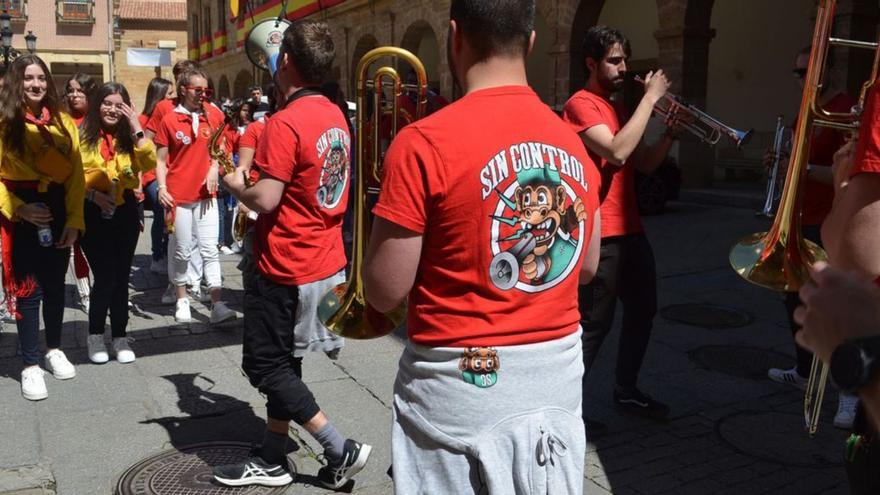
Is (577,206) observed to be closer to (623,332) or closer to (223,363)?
(623,332)

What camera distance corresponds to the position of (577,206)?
1.92 metres

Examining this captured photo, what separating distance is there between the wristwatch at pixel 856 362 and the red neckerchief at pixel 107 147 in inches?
195

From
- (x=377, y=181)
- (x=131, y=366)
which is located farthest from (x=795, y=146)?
(x=131, y=366)

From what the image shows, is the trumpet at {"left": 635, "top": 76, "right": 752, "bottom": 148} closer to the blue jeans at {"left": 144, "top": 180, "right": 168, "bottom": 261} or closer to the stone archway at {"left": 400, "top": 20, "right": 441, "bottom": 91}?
the blue jeans at {"left": 144, "top": 180, "right": 168, "bottom": 261}

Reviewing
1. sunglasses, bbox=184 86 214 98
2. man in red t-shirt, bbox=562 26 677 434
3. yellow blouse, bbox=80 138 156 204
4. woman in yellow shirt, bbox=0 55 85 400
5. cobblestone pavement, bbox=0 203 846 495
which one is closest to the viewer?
man in red t-shirt, bbox=562 26 677 434

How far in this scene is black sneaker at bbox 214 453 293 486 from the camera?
11.0ft

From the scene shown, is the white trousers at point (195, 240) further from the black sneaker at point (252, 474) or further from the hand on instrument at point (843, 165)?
the hand on instrument at point (843, 165)

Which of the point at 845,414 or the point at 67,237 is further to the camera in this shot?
the point at 67,237

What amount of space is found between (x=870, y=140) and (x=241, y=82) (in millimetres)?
33634

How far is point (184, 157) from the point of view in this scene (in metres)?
6.20

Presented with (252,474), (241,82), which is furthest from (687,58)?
(241,82)

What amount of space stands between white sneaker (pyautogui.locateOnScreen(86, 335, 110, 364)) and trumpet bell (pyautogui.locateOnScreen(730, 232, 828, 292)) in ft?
13.0

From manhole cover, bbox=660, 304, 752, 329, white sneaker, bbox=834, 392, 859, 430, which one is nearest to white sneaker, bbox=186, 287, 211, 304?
manhole cover, bbox=660, 304, 752, 329

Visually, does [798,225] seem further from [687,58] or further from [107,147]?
[687,58]
